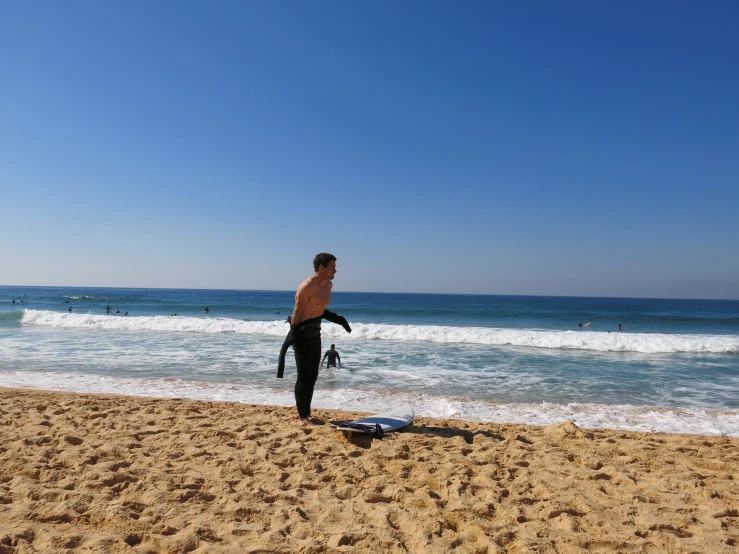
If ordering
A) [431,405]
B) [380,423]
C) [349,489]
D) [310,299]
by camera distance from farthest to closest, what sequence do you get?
1. [431,405]
2. [380,423]
3. [310,299]
4. [349,489]

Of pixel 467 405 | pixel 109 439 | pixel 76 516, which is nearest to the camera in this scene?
pixel 76 516

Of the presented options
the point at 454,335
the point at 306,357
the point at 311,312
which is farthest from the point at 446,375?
the point at 454,335

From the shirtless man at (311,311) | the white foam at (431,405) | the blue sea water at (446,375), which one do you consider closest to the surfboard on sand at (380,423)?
the shirtless man at (311,311)

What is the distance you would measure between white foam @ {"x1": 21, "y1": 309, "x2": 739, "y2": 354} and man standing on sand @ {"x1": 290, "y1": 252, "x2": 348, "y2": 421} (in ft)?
52.4

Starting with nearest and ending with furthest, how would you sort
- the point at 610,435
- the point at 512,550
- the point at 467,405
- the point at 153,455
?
the point at 512,550 < the point at 153,455 < the point at 610,435 < the point at 467,405

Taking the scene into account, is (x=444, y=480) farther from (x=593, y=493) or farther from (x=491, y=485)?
(x=593, y=493)

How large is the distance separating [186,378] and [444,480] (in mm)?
8460

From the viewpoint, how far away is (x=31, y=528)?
116 inches

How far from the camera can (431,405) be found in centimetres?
848

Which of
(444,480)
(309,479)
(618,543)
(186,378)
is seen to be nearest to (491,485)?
(444,480)

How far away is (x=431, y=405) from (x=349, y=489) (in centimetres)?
495

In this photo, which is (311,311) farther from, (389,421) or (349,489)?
(349,489)

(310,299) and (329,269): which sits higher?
(329,269)

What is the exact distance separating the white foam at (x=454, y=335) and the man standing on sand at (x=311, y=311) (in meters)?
16.0
